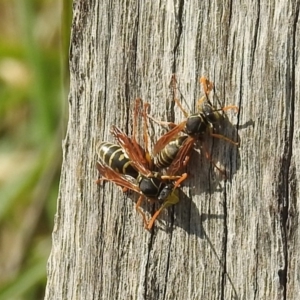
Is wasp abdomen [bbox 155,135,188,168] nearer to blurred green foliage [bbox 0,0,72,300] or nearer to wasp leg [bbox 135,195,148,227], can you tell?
wasp leg [bbox 135,195,148,227]

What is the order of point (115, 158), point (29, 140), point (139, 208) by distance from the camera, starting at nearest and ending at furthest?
point (139, 208), point (115, 158), point (29, 140)

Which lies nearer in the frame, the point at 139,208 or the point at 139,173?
the point at 139,208

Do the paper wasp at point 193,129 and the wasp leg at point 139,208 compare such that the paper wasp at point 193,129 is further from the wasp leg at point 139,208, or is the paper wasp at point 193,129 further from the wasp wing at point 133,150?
the wasp leg at point 139,208

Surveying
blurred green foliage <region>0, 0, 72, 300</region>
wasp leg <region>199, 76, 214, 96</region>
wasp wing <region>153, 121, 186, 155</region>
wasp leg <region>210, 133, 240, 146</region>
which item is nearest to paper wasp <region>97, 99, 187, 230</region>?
wasp wing <region>153, 121, 186, 155</region>

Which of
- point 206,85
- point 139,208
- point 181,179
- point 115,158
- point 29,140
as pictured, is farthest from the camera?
point 29,140

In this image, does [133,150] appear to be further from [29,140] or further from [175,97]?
[29,140]

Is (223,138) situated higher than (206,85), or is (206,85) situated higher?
(206,85)

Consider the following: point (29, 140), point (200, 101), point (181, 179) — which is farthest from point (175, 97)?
point (29, 140)
